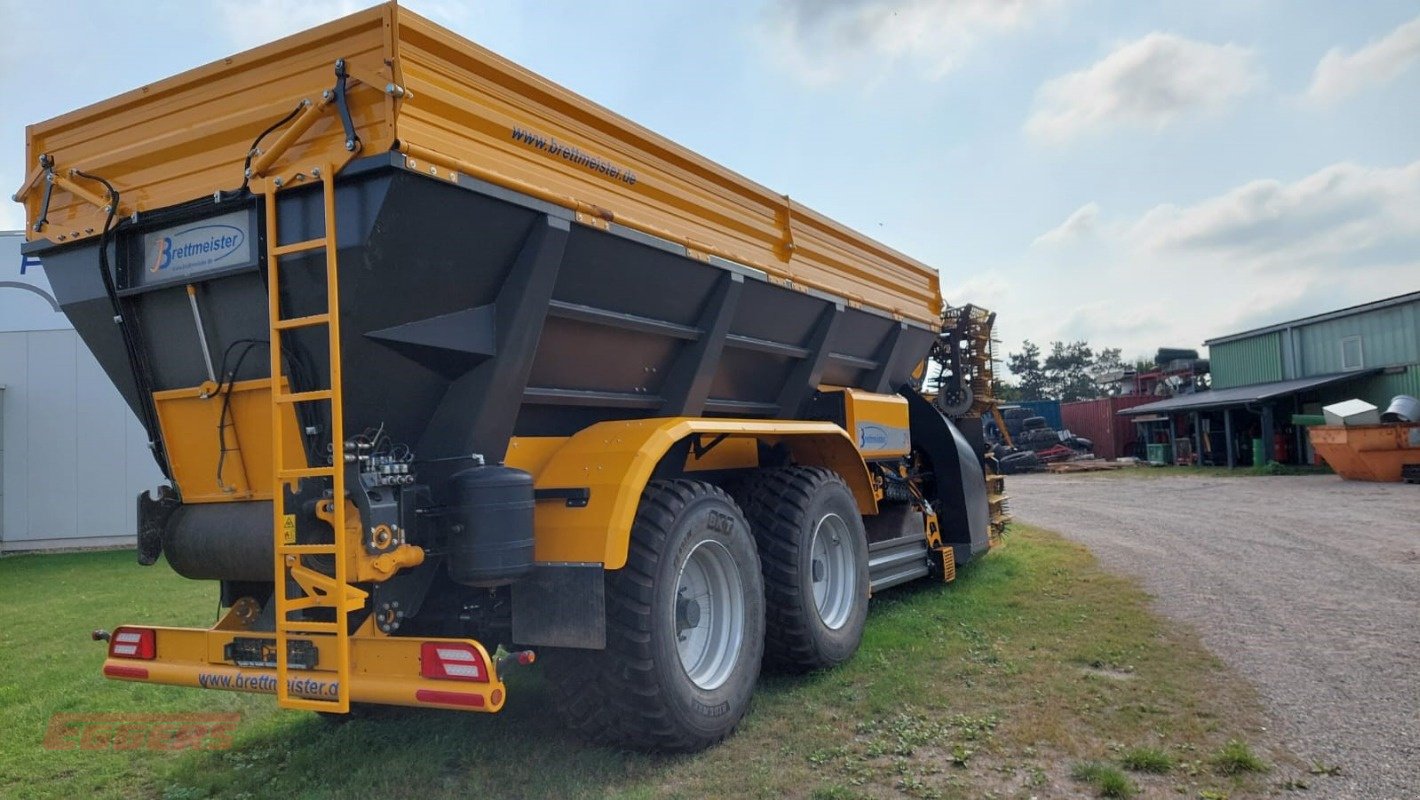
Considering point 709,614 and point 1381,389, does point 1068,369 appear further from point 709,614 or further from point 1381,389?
point 709,614

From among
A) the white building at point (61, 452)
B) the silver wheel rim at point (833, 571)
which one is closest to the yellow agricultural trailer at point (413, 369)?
the silver wheel rim at point (833, 571)

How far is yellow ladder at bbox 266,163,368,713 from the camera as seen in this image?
11.0 feet

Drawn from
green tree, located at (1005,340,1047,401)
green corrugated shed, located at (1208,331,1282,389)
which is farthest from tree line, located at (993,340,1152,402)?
green corrugated shed, located at (1208,331,1282,389)

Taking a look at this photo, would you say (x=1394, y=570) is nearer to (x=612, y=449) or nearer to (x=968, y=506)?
(x=968, y=506)

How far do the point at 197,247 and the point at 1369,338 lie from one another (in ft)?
97.8

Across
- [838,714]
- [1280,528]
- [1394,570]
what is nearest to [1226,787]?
[838,714]

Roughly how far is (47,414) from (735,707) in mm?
15369

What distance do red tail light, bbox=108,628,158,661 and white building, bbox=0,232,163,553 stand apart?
1256 centimetres

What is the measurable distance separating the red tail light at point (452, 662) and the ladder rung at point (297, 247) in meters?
1.53

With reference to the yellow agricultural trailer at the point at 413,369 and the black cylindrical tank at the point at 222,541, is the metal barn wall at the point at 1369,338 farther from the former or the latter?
the black cylindrical tank at the point at 222,541

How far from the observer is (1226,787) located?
369cm

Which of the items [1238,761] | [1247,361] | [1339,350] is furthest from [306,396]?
[1247,361]

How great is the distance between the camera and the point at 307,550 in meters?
3.39

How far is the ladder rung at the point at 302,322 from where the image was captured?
345 centimetres
